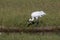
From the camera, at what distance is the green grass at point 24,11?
272 inches

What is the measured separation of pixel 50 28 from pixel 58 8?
5.73 feet

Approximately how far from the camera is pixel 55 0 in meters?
8.69

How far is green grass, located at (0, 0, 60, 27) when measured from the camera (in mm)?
6898

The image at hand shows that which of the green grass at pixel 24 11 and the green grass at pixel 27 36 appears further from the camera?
the green grass at pixel 24 11

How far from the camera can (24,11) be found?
7.69m

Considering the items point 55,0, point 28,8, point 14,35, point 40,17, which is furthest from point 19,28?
point 55,0

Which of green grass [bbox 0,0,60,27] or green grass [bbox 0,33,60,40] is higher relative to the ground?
green grass [bbox 0,0,60,27]

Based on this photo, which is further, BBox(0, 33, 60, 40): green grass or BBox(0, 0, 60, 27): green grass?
BBox(0, 0, 60, 27): green grass

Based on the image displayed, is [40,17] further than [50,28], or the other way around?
[40,17]

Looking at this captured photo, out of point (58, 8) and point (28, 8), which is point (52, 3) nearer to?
point (58, 8)

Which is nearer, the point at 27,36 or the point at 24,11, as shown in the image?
the point at 27,36

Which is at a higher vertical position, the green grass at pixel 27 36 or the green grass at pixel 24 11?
the green grass at pixel 24 11

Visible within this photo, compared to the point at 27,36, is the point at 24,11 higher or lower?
higher

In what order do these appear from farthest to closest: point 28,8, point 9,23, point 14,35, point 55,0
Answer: point 55,0
point 28,8
point 9,23
point 14,35
